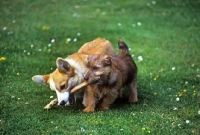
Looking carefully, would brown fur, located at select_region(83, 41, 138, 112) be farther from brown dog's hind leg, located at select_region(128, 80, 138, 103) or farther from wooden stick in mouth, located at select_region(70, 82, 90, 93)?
brown dog's hind leg, located at select_region(128, 80, 138, 103)

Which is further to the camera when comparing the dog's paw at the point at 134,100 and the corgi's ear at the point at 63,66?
the dog's paw at the point at 134,100

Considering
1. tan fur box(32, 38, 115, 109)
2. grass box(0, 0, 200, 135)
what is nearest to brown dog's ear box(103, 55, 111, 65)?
tan fur box(32, 38, 115, 109)

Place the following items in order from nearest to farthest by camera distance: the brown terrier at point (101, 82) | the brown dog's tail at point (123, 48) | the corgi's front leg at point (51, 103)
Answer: the brown terrier at point (101, 82)
the corgi's front leg at point (51, 103)
the brown dog's tail at point (123, 48)

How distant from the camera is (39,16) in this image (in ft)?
46.4

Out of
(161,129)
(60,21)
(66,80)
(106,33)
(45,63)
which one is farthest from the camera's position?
(60,21)

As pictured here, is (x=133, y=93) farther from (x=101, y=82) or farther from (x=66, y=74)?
(x=66, y=74)

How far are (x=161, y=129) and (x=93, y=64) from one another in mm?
1584

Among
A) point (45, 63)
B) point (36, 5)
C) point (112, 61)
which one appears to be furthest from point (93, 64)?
point (36, 5)

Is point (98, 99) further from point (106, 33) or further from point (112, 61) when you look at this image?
point (106, 33)

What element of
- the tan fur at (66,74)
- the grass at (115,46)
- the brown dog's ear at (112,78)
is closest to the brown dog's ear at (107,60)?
the brown dog's ear at (112,78)

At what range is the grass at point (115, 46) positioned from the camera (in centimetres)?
635

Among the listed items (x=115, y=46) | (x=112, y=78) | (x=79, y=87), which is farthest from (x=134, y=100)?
(x=115, y=46)

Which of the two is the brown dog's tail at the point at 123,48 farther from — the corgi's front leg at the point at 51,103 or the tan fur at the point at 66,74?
the corgi's front leg at the point at 51,103

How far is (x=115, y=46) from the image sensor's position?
11.3 metres
